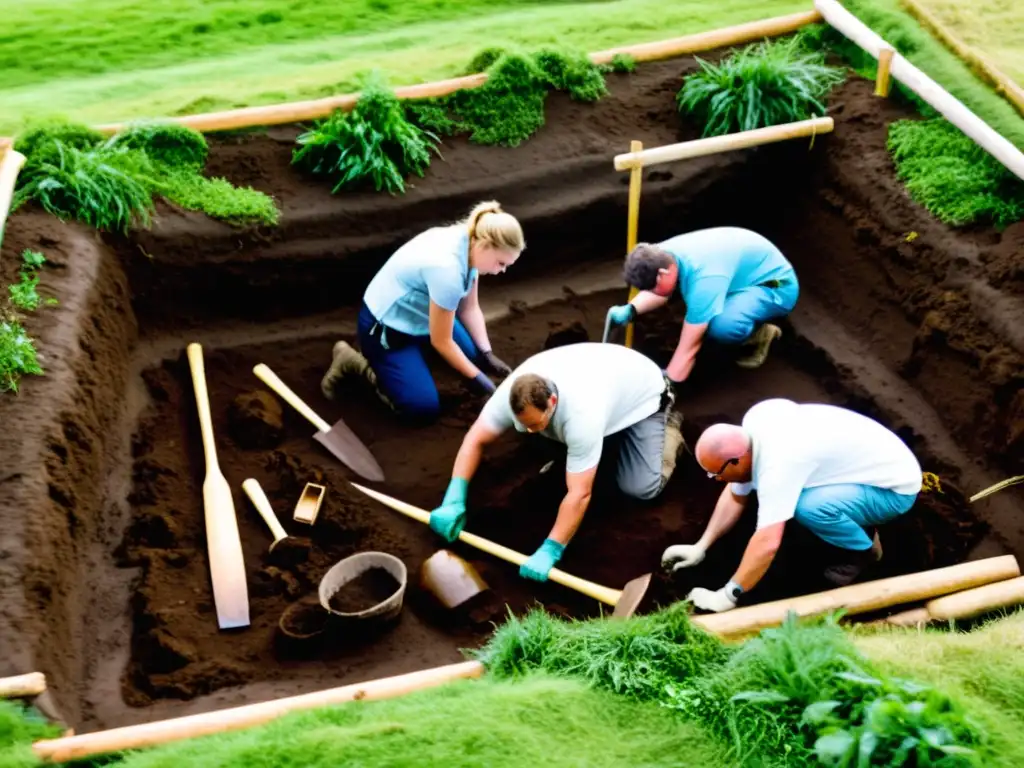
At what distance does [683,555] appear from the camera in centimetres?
567

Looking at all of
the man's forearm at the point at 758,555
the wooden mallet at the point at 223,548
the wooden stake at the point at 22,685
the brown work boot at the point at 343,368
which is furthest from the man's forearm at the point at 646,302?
the wooden stake at the point at 22,685

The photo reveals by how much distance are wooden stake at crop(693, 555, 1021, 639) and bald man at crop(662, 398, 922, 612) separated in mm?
230

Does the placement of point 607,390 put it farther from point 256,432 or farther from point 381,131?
point 381,131

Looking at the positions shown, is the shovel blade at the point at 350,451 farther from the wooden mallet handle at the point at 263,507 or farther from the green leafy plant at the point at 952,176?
the green leafy plant at the point at 952,176

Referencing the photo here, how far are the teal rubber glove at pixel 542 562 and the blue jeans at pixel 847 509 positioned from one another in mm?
1272

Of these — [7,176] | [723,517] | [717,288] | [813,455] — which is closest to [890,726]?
[813,455]

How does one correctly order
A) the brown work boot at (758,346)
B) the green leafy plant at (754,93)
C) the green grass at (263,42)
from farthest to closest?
the green grass at (263,42)
the green leafy plant at (754,93)
the brown work boot at (758,346)

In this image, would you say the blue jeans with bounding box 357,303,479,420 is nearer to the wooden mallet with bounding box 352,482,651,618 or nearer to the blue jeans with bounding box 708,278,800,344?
the wooden mallet with bounding box 352,482,651,618

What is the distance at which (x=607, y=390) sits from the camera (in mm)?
5684

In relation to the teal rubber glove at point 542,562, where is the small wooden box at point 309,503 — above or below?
above

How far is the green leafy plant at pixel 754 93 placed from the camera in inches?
303

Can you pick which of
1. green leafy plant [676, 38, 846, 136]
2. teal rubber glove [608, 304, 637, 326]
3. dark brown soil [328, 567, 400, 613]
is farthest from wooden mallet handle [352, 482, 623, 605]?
green leafy plant [676, 38, 846, 136]

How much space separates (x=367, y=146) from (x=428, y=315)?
1.49 meters

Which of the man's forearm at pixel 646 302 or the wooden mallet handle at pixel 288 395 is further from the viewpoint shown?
the man's forearm at pixel 646 302
